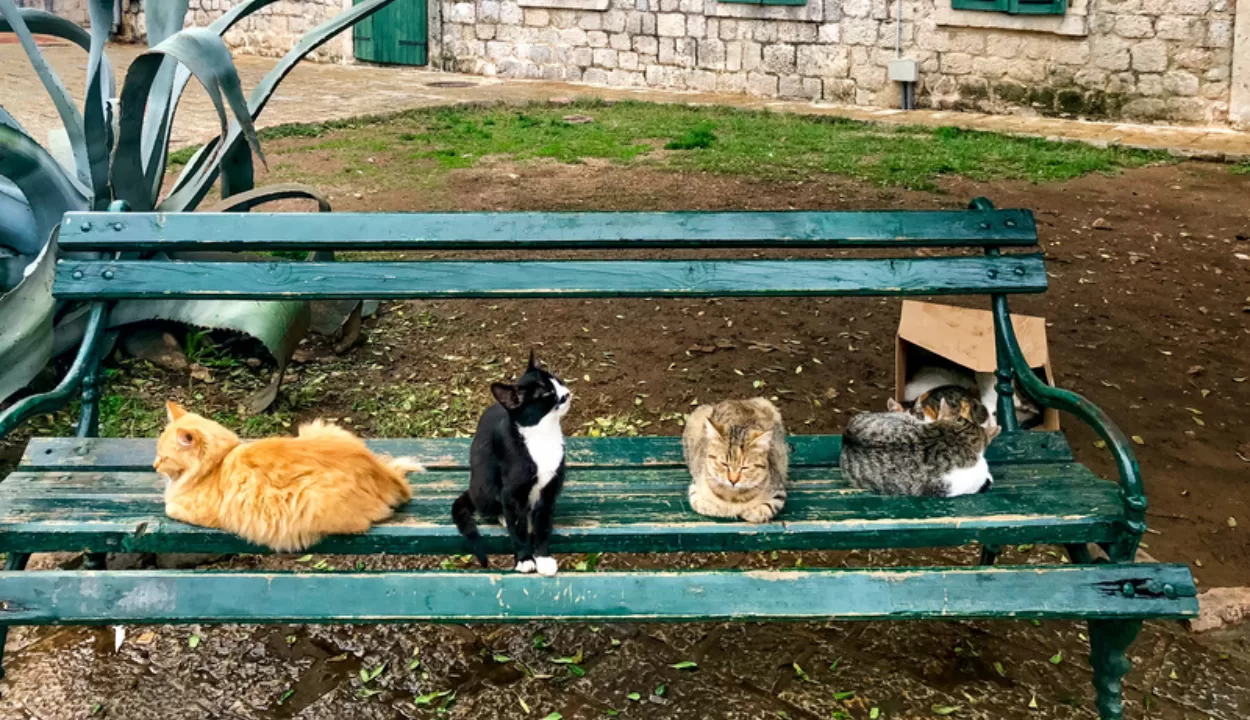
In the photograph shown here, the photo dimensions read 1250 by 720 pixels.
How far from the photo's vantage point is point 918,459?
2.98 meters

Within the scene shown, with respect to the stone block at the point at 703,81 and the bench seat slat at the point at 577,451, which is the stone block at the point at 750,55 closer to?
the stone block at the point at 703,81

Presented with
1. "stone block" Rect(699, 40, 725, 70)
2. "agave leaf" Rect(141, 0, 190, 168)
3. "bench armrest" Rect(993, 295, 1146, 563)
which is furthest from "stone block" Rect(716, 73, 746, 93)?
"bench armrest" Rect(993, 295, 1146, 563)

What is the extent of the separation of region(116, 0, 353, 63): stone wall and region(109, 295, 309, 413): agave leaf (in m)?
12.4

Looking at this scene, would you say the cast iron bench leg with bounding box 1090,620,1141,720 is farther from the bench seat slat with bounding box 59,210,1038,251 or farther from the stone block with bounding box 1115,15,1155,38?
the stone block with bounding box 1115,15,1155,38

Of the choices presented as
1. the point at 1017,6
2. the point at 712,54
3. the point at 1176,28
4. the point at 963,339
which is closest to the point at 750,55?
the point at 712,54

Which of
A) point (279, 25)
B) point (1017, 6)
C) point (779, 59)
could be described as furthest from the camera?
point (279, 25)

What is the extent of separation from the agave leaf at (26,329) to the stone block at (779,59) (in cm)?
1011

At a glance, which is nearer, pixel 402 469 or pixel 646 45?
pixel 402 469

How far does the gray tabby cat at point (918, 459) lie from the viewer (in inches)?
115

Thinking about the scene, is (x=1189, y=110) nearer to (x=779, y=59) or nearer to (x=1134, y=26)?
(x=1134, y=26)

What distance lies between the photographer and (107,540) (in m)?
2.66

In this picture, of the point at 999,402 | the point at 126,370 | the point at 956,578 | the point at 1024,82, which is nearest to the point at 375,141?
the point at 126,370

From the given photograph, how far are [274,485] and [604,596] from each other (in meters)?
0.83

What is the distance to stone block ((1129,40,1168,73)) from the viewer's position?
10703 mm
